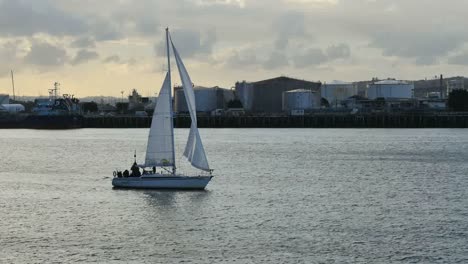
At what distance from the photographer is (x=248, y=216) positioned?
4866cm

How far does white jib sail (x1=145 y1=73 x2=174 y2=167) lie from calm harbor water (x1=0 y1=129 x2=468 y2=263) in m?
2.34

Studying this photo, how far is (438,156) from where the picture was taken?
101m

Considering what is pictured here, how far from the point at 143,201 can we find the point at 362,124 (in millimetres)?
148887

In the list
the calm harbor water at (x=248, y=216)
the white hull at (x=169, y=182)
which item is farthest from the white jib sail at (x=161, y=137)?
the calm harbor water at (x=248, y=216)

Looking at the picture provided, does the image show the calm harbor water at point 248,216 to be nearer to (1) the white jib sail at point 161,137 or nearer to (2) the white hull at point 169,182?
(2) the white hull at point 169,182

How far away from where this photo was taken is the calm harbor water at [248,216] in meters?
38.4

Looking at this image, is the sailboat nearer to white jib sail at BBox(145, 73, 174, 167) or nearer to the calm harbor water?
white jib sail at BBox(145, 73, 174, 167)

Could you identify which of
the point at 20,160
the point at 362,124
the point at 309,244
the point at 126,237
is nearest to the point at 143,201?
the point at 126,237

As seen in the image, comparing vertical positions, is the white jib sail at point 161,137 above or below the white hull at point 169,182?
above

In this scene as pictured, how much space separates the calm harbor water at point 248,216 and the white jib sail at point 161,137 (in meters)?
2.34

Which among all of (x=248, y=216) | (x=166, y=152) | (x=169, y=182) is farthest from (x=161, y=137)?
(x=248, y=216)

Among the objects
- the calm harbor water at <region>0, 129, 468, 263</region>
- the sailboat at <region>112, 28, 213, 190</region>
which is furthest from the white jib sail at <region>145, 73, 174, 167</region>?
the calm harbor water at <region>0, 129, 468, 263</region>

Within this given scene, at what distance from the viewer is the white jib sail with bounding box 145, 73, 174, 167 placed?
58656mm

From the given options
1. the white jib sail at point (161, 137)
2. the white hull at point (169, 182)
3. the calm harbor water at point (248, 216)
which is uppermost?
A: the white jib sail at point (161, 137)
